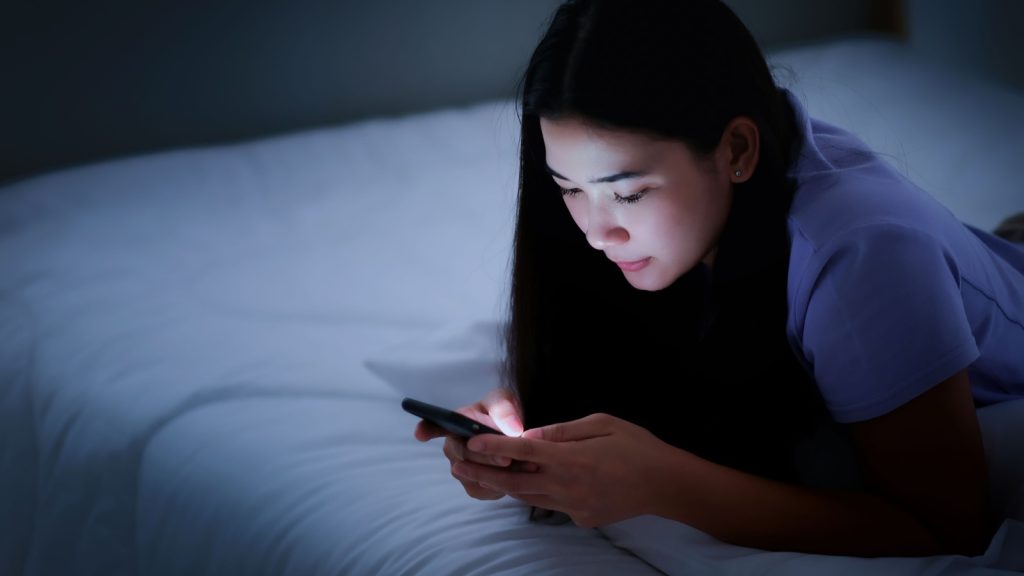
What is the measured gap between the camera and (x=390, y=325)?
1324 mm

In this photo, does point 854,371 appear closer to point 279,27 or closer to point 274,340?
point 274,340

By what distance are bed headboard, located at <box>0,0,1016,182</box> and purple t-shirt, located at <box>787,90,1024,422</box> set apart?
1006 mm

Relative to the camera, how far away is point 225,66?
2.04m

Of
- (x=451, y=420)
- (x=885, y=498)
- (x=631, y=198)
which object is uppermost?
(x=631, y=198)

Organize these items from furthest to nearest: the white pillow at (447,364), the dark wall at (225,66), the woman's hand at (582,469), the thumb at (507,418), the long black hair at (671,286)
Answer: the dark wall at (225,66) → the white pillow at (447,364) → the thumb at (507,418) → the long black hair at (671,286) → the woman's hand at (582,469)

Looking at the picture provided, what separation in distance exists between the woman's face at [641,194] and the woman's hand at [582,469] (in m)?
0.19

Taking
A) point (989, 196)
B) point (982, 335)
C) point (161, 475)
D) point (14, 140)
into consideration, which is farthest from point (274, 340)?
point (989, 196)

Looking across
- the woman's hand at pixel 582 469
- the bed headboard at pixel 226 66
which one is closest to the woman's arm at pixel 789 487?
the woman's hand at pixel 582 469

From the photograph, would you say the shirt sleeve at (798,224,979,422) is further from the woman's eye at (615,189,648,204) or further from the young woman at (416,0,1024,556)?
the woman's eye at (615,189,648,204)

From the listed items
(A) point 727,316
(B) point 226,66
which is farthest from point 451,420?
(B) point 226,66

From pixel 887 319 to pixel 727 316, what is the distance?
0.21 m

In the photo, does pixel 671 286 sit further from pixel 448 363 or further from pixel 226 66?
pixel 226 66

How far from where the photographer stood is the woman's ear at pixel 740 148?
917mm

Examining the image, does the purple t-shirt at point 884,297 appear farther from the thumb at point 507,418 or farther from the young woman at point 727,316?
the thumb at point 507,418
